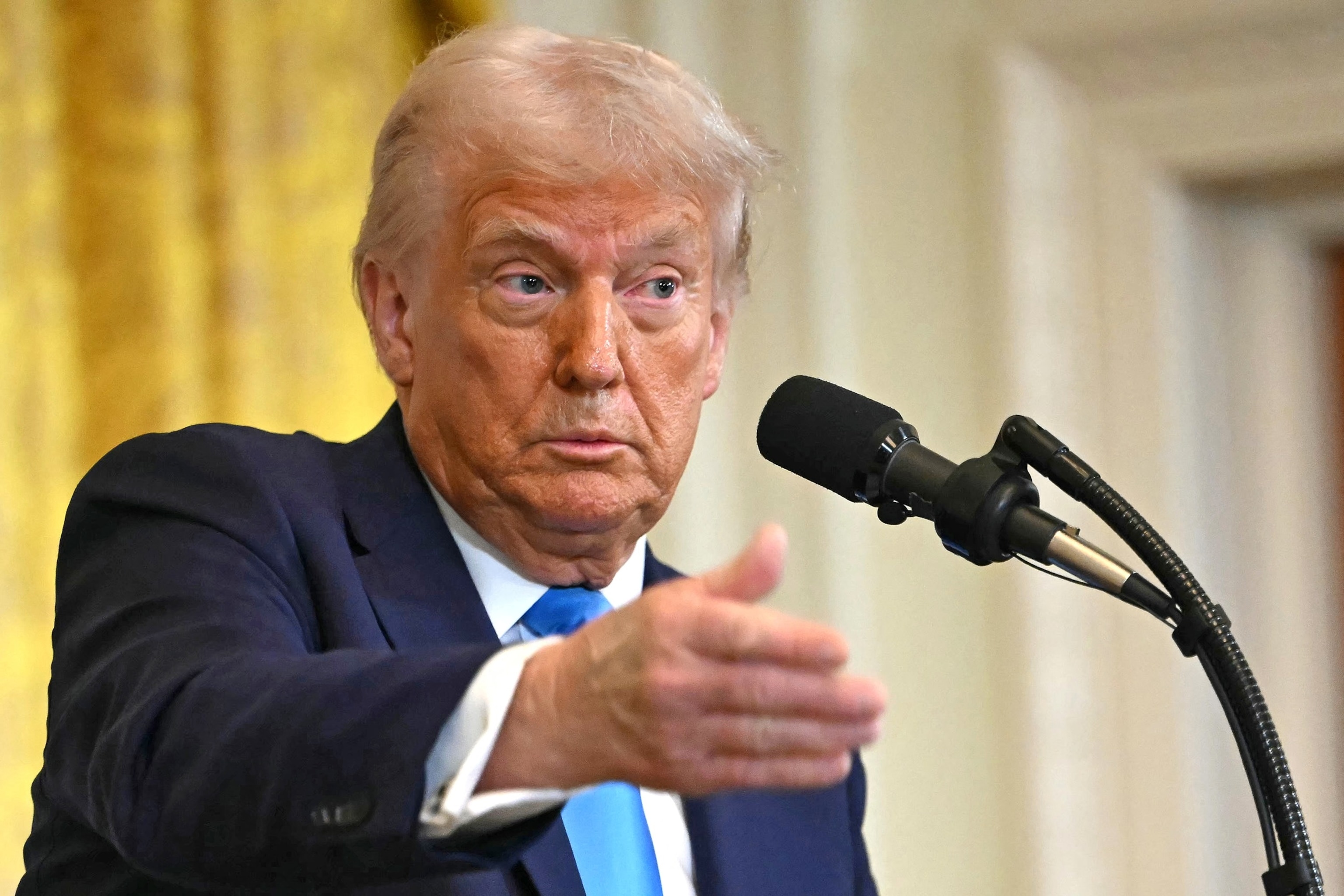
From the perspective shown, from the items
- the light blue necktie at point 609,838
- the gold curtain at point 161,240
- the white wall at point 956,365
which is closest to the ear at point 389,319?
the light blue necktie at point 609,838

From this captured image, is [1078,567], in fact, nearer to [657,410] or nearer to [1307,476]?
[657,410]

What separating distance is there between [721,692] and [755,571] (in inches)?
2.8

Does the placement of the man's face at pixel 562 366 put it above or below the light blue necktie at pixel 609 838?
above

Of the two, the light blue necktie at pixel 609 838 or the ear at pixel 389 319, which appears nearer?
the light blue necktie at pixel 609 838

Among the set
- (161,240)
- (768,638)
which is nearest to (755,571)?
(768,638)

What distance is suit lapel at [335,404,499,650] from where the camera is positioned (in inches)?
59.7

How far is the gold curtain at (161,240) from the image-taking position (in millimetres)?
2355

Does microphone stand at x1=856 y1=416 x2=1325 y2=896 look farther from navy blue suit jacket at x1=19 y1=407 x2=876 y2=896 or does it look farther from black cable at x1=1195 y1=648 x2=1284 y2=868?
navy blue suit jacket at x1=19 y1=407 x2=876 y2=896

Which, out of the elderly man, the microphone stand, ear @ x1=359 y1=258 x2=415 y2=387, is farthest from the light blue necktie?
the microphone stand

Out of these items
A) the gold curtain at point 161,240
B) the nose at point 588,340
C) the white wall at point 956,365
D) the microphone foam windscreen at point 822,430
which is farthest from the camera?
the white wall at point 956,365

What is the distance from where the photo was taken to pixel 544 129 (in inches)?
64.1

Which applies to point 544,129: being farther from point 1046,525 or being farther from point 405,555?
point 1046,525

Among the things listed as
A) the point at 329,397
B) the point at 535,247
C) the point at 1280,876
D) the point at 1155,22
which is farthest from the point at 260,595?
the point at 1155,22

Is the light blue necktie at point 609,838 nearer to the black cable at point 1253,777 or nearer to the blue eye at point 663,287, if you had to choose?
the blue eye at point 663,287
